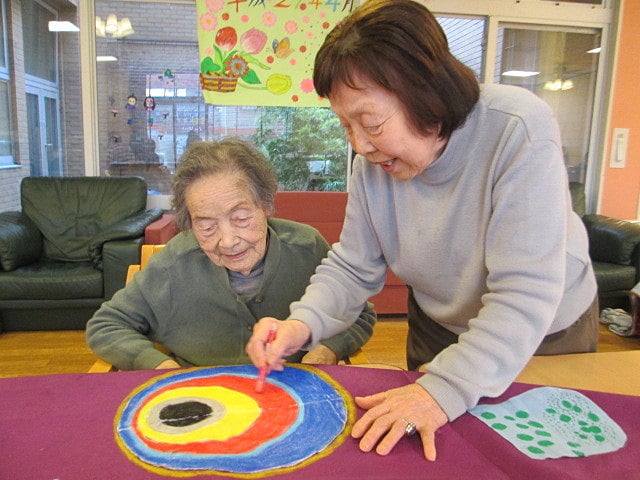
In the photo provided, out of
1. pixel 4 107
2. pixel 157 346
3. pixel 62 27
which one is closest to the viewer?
pixel 157 346

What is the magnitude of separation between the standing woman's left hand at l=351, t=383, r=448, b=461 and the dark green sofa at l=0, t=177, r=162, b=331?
8.95 feet

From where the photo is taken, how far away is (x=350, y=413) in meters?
0.92

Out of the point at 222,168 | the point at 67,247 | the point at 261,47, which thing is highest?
the point at 261,47

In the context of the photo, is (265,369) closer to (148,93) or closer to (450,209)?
(450,209)

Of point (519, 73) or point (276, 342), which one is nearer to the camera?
point (276, 342)

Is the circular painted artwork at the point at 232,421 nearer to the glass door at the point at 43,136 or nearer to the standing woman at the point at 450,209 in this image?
the standing woman at the point at 450,209

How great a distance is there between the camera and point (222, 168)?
1.35 meters

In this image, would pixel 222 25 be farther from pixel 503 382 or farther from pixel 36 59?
pixel 503 382

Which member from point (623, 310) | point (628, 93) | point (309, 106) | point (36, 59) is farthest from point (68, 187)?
point (628, 93)

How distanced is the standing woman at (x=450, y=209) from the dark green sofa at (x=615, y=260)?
2900 millimetres

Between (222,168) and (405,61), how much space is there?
0.62 m

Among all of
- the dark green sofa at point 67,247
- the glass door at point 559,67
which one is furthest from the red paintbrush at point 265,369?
the glass door at point 559,67

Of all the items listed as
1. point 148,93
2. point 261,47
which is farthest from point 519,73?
point 148,93

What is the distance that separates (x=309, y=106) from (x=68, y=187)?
200 centimetres
